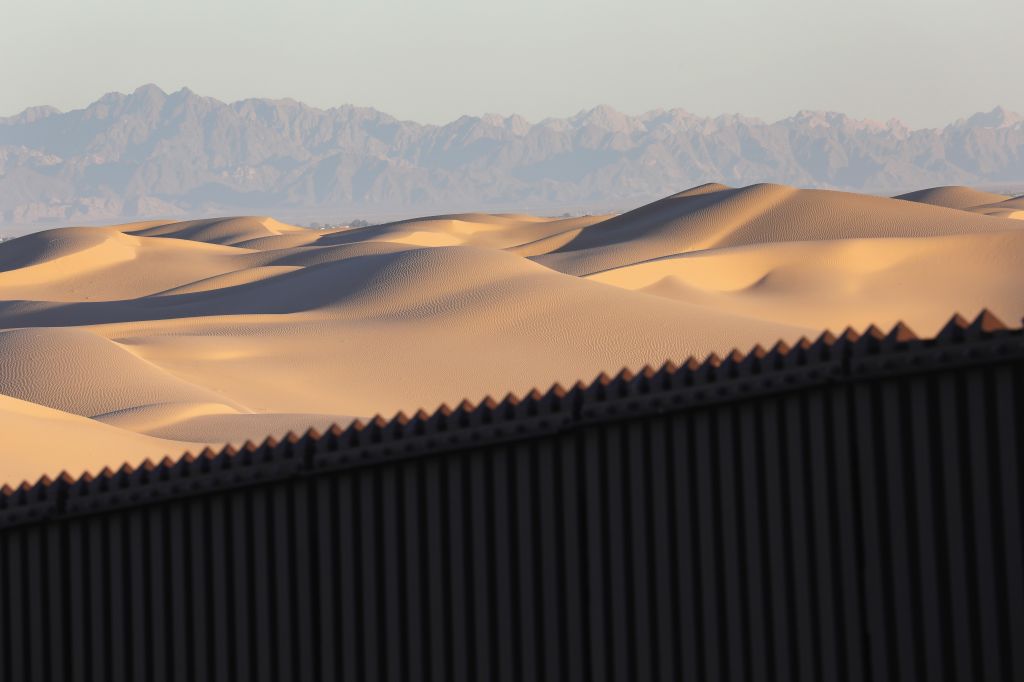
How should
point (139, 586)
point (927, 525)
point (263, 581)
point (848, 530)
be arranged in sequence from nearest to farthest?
point (927, 525) < point (848, 530) < point (263, 581) < point (139, 586)

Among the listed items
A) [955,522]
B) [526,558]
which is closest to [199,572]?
[526,558]

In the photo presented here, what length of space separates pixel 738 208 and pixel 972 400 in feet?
164

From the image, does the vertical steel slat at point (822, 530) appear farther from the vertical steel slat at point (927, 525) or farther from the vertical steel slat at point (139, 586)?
the vertical steel slat at point (139, 586)

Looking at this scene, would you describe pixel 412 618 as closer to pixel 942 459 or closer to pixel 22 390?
pixel 942 459

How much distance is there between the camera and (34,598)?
20.7ft

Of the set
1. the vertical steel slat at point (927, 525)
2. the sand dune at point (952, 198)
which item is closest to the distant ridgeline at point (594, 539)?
the vertical steel slat at point (927, 525)

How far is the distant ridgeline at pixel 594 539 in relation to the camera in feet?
17.0

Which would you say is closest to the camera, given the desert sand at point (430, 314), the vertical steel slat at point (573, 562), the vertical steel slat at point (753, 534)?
the vertical steel slat at point (753, 534)

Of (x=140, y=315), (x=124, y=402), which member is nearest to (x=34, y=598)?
(x=124, y=402)

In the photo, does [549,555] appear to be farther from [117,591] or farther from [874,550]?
[117,591]

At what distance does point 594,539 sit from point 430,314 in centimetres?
2649

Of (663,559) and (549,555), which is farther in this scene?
(549,555)

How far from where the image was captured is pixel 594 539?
5625 mm

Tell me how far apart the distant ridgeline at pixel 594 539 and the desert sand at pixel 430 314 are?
28.3ft
